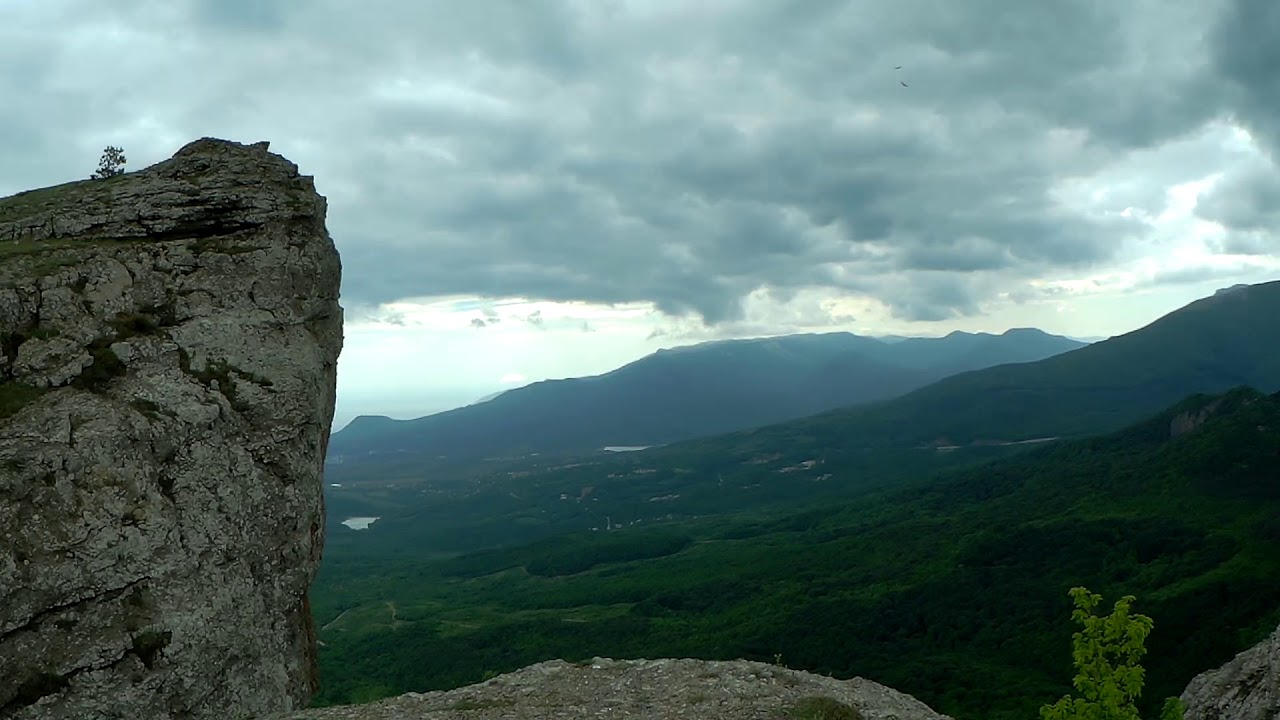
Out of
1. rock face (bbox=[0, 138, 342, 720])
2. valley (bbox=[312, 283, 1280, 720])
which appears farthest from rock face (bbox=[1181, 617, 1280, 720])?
valley (bbox=[312, 283, 1280, 720])

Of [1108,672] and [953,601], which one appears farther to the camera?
[953,601]

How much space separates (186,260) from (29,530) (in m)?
12.4

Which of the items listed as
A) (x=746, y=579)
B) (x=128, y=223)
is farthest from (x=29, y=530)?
(x=746, y=579)

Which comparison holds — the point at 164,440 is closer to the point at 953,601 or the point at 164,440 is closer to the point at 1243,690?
the point at 1243,690

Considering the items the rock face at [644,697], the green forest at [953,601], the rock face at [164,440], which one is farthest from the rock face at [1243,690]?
the green forest at [953,601]

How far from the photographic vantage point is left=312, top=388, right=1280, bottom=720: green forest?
94.8 m

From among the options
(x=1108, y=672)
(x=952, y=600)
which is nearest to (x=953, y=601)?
(x=952, y=600)

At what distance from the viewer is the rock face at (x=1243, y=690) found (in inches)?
1216

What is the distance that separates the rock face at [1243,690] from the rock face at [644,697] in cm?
1487

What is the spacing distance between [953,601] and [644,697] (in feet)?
394

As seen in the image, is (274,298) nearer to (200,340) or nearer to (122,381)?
(200,340)

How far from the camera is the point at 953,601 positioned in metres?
129

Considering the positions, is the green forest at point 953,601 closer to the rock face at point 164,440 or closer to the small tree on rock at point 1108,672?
the small tree on rock at point 1108,672

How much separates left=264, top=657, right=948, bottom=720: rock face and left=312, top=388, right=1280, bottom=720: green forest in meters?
62.8
